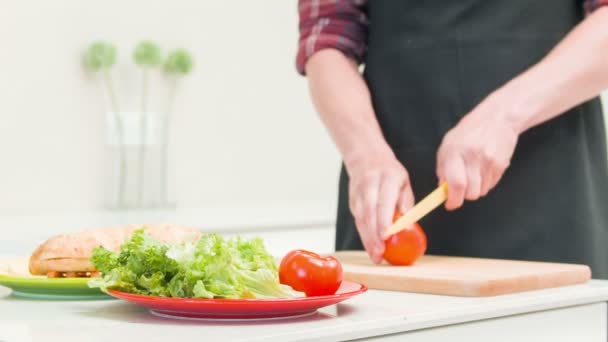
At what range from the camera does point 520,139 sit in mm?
1511

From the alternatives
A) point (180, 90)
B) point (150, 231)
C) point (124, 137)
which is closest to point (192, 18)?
point (180, 90)

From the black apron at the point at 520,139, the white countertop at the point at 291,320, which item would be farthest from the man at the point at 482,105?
the white countertop at the point at 291,320

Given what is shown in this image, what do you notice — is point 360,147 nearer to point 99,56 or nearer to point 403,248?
point 403,248

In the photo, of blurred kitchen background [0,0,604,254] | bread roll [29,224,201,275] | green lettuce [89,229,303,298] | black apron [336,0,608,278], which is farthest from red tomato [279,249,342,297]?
blurred kitchen background [0,0,604,254]

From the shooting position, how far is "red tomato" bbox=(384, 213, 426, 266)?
1.27m

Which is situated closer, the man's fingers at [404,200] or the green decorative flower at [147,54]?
the man's fingers at [404,200]

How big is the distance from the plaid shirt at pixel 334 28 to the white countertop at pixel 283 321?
63 centimetres

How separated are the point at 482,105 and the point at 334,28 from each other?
0.36m

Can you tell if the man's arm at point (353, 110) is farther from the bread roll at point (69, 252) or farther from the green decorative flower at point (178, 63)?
the green decorative flower at point (178, 63)

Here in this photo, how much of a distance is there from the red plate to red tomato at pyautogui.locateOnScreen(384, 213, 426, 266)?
38cm

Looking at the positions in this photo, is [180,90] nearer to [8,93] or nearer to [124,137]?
[124,137]

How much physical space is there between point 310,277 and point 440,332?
5.0 inches

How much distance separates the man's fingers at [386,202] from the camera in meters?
1.29

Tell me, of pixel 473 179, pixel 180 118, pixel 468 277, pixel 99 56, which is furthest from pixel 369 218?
pixel 180 118
